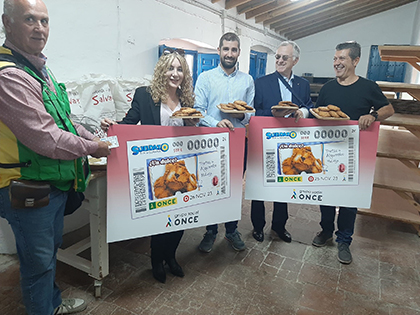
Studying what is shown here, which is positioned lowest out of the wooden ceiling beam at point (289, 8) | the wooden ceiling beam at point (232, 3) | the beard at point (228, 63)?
the beard at point (228, 63)

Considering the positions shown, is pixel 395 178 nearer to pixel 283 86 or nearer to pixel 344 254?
pixel 344 254

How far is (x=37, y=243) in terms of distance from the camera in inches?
59.8

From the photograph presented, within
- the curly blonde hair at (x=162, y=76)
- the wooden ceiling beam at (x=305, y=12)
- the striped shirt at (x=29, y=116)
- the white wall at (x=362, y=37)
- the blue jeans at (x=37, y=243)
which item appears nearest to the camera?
the striped shirt at (x=29, y=116)

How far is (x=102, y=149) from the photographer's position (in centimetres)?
169

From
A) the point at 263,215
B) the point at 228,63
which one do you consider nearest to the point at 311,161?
the point at 263,215

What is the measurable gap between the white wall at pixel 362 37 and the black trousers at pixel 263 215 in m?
11.3

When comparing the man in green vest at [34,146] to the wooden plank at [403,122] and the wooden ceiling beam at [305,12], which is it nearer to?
the wooden plank at [403,122]

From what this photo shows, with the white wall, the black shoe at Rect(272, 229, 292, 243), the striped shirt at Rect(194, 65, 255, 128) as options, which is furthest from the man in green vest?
the white wall

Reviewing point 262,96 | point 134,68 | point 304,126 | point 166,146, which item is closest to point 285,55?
point 262,96

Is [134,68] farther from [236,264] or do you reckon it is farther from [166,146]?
[236,264]

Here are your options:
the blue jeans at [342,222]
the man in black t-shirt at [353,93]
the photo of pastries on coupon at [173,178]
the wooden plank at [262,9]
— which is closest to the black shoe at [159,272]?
the photo of pastries on coupon at [173,178]

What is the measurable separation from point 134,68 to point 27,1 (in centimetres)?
295

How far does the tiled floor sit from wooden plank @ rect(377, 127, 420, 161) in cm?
93

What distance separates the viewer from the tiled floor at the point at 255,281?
6.91 feet
